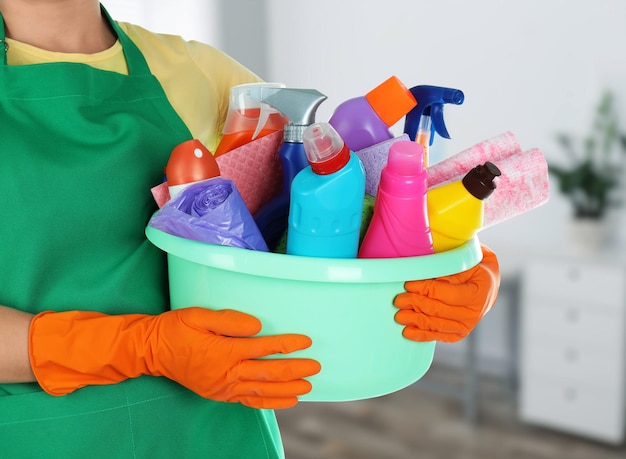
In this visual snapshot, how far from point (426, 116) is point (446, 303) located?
220 mm

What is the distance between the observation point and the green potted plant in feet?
9.09

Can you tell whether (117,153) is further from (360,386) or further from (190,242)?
(360,386)

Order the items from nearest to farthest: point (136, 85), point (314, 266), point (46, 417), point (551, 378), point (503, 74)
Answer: point (314, 266) < point (46, 417) < point (136, 85) < point (551, 378) < point (503, 74)

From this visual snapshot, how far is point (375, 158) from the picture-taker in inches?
28.0

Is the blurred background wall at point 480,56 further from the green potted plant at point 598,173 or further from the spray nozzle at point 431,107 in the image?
the spray nozzle at point 431,107

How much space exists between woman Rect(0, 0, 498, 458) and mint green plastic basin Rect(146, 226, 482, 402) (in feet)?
0.05

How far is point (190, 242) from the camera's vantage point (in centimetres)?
61

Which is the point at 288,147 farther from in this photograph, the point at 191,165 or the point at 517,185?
the point at 517,185

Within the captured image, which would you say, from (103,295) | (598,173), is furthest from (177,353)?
(598,173)

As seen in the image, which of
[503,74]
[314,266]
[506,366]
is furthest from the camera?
[506,366]

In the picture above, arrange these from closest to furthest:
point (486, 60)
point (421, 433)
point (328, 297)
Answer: point (328, 297), point (421, 433), point (486, 60)

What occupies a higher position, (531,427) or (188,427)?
(188,427)

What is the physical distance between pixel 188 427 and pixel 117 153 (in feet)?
1.07

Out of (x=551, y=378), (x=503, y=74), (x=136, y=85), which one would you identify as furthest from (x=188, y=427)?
A: (x=503, y=74)
